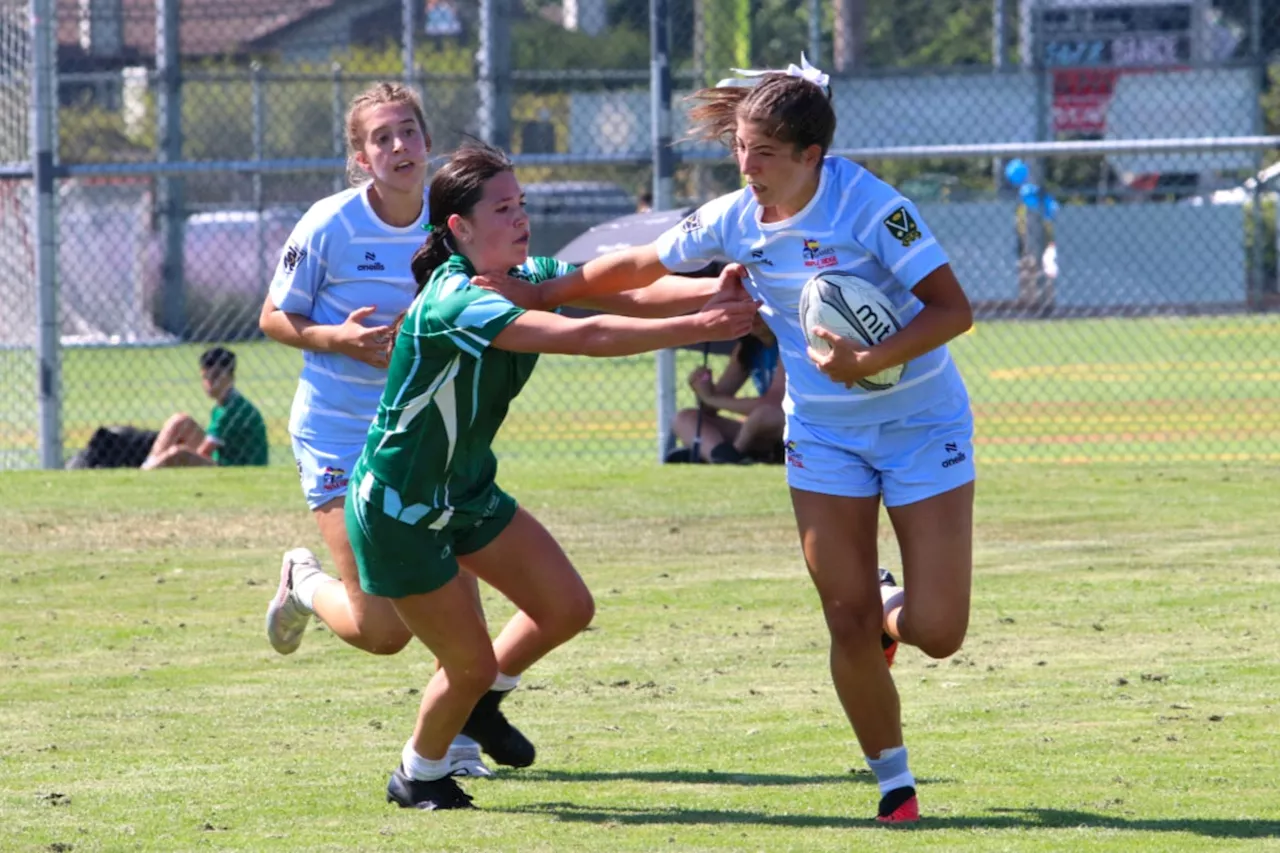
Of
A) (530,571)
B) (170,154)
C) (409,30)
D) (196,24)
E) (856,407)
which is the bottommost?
(530,571)

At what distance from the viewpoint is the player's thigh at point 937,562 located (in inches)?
225

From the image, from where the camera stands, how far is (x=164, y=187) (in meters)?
20.0

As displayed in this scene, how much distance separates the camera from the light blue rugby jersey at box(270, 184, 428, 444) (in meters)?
6.71

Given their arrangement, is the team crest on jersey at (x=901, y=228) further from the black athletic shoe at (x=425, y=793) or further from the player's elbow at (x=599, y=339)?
the black athletic shoe at (x=425, y=793)

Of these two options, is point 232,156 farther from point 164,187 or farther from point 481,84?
point 481,84

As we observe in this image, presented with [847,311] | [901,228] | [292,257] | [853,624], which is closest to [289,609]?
[292,257]

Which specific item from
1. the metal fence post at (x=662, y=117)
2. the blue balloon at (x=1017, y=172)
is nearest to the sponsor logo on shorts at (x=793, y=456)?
the metal fence post at (x=662, y=117)

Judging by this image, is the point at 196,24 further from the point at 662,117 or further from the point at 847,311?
the point at 847,311

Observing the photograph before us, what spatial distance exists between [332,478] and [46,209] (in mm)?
7777

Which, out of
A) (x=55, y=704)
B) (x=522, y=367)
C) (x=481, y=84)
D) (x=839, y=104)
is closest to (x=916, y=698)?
(x=522, y=367)

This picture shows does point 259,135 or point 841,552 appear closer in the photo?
point 841,552

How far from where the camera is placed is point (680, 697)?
7504mm

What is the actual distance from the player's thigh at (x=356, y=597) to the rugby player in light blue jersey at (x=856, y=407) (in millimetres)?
1158

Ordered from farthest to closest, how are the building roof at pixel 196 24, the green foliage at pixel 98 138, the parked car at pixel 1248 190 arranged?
the green foliage at pixel 98 138 < the parked car at pixel 1248 190 < the building roof at pixel 196 24
